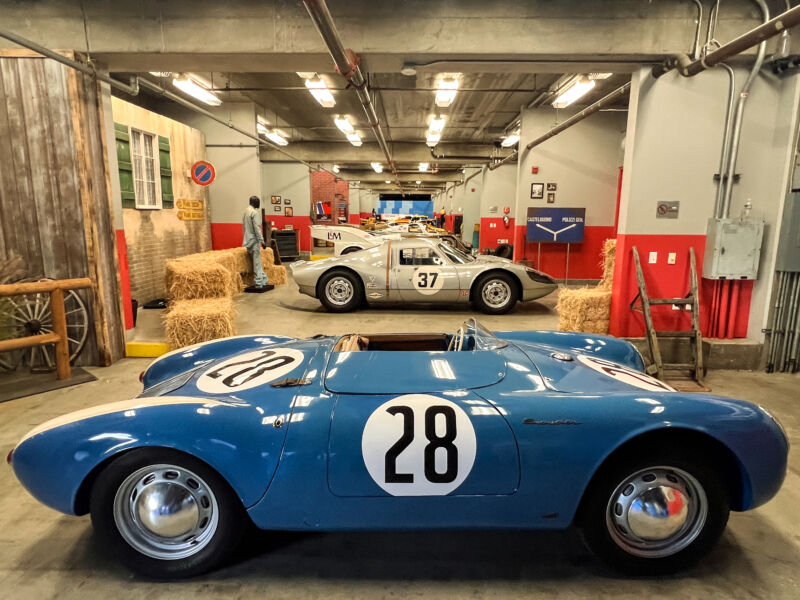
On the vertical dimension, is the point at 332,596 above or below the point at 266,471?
below

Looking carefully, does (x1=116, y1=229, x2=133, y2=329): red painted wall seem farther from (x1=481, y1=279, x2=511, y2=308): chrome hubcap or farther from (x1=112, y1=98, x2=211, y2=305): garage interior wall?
(x1=481, y1=279, x2=511, y2=308): chrome hubcap

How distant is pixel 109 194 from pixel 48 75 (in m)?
1.24

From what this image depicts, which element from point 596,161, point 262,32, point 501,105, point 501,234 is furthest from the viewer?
Answer: point 501,234

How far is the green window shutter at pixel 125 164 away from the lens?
7.92 metres

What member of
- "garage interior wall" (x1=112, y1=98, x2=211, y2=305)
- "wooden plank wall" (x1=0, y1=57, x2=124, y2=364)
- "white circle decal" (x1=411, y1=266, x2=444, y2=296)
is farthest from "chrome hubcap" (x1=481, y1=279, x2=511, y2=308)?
"garage interior wall" (x1=112, y1=98, x2=211, y2=305)

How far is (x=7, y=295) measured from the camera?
436cm

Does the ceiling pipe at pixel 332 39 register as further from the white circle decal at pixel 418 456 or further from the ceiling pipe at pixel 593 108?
the white circle decal at pixel 418 456

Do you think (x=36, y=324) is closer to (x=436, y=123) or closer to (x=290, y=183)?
(x=436, y=123)

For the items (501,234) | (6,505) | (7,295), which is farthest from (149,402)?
(501,234)

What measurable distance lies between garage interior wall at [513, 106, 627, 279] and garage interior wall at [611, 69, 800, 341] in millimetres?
5848

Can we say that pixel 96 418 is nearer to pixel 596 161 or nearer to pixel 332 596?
pixel 332 596

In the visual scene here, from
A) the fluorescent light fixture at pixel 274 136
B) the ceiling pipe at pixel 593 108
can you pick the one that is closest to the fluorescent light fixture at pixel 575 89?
the ceiling pipe at pixel 593 108

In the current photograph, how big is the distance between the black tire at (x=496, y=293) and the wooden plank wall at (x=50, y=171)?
5323 millimetres

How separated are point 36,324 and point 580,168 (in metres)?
10.7
